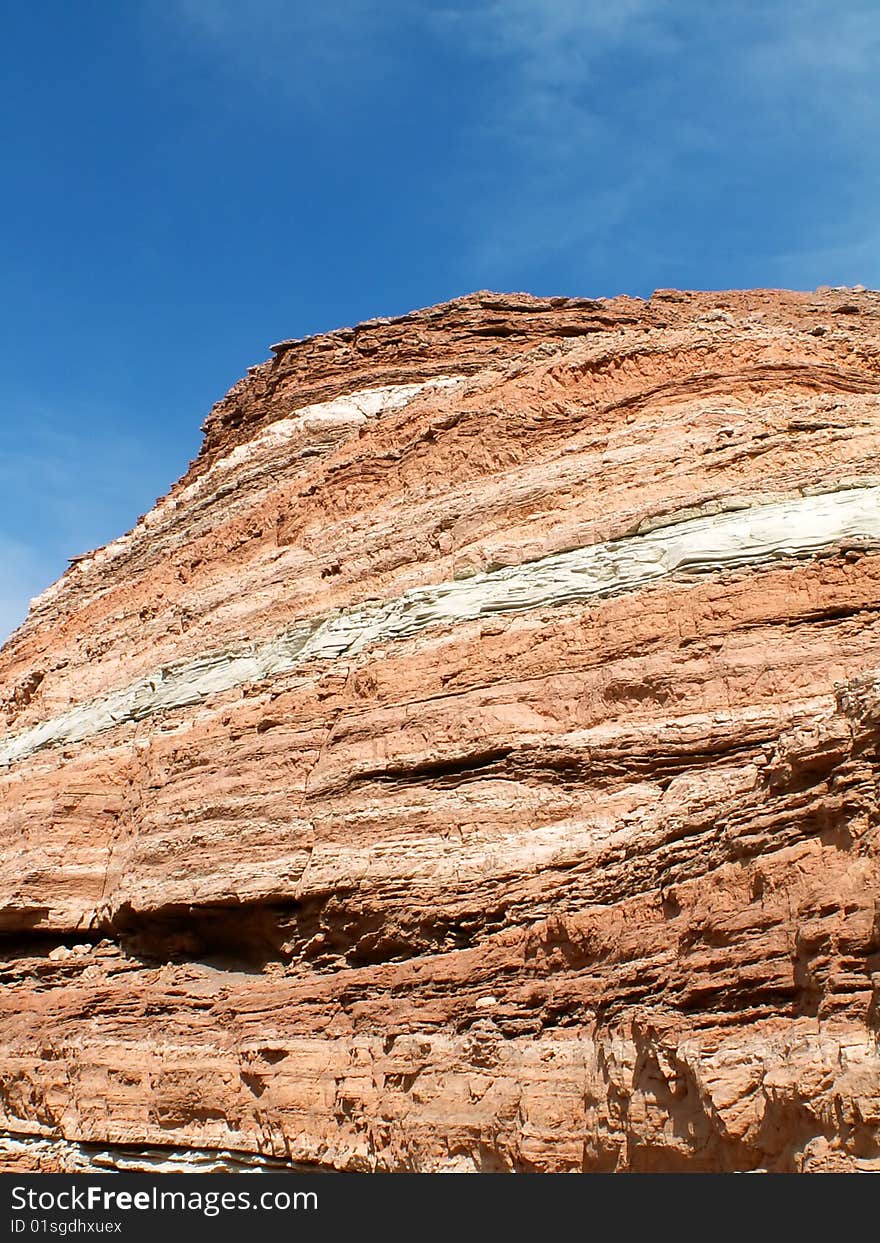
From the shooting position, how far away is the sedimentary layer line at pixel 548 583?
998 cm

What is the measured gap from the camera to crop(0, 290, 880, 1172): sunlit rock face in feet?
24.1

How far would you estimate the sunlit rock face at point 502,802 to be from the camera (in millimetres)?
7332

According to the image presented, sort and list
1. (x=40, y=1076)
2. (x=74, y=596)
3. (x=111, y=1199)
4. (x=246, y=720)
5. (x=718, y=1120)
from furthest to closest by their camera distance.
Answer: (x=74, y=596) → (x=246, y=720) → (x=40, y=1076) → (x=111, y=1199) → (x=718, y=1120)

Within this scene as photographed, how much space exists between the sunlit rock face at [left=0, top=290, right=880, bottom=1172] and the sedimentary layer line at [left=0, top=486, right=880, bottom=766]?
0.04 m

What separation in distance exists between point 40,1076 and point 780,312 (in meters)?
12.1

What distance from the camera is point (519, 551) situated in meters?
11.6

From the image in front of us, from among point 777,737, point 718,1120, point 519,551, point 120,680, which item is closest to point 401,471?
point 519,551

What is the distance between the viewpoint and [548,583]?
36.2 feet

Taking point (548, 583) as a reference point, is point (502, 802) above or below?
below

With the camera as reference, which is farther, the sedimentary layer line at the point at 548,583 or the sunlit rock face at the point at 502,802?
the sedimentary layer line at the point at 548,583

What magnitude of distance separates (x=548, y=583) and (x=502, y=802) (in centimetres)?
229

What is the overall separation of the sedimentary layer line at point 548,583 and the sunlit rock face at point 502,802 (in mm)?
41

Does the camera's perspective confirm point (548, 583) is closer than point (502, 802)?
No

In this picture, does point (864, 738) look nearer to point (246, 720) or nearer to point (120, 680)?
point (246, 720)
